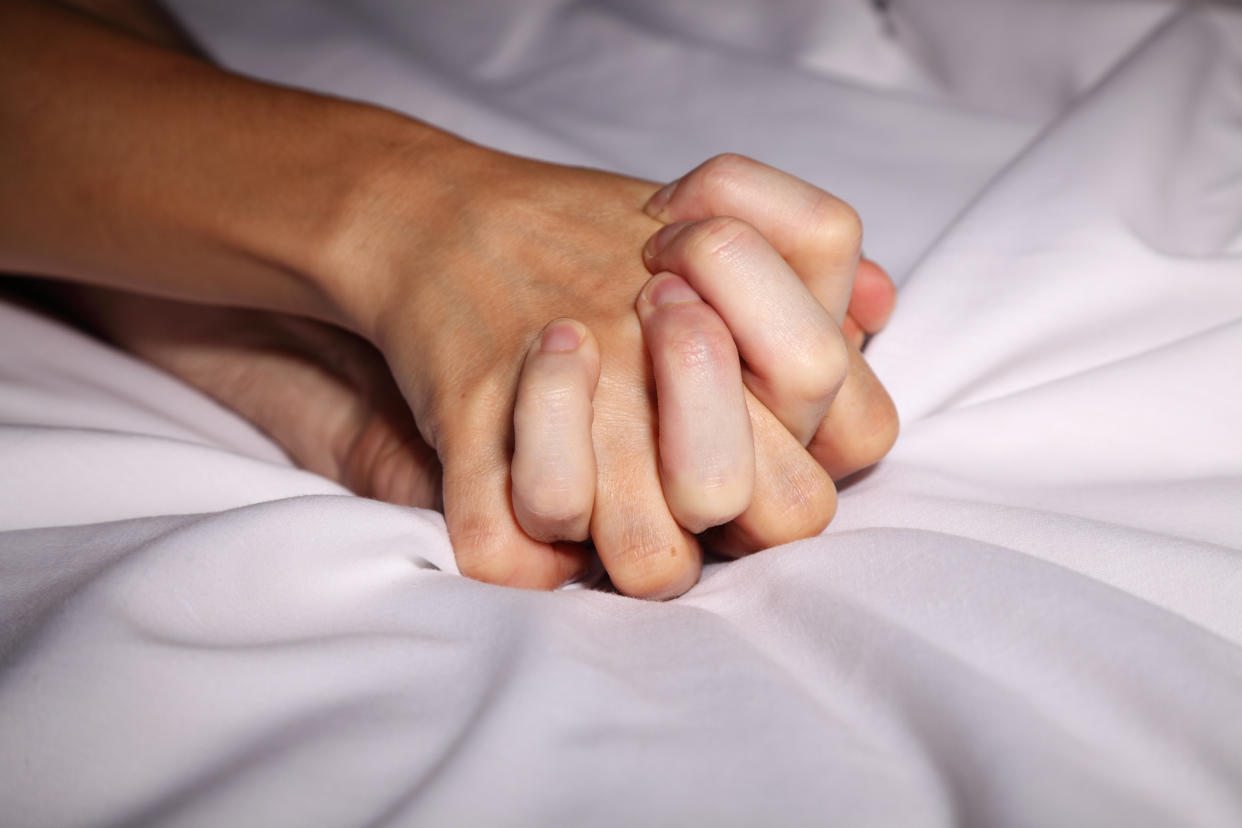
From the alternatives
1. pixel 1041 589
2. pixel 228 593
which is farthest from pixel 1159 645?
pixel 228 593

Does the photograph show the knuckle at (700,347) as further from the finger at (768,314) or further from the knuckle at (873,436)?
the knuckle at (873,436)

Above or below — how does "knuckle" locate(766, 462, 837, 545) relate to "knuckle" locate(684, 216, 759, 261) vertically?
below

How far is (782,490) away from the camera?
580 millimetres

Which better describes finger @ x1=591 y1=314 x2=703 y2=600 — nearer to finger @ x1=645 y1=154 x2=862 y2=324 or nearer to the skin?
the skin

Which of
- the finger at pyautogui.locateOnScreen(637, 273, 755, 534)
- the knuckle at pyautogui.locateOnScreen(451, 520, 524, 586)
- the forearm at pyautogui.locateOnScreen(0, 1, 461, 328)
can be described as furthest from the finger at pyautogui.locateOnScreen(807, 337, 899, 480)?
the forearm at pyautogui.locateOnScreen(0, 1, 461, 328)

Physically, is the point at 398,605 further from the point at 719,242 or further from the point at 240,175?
the point at 240,175

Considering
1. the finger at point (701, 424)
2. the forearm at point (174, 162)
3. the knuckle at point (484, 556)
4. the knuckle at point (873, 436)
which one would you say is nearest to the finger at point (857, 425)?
the knuckle at point (873, 436)

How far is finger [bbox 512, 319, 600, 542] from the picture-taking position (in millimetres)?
520

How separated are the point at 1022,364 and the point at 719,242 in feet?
0.94

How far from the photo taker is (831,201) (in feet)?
2.06

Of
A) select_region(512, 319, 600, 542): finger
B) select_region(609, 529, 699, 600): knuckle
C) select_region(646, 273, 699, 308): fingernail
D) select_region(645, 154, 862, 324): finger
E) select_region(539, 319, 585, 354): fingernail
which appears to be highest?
select_region(645, 154, 862, 324): finger

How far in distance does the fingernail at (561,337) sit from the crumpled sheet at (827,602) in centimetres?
14

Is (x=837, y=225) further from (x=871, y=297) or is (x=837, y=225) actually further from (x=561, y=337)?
(x=561, y=337)

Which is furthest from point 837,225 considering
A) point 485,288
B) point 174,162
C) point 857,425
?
point 174,162
